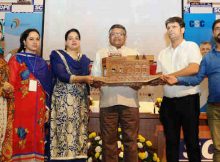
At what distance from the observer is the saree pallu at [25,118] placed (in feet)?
9.62

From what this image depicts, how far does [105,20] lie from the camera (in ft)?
14.9

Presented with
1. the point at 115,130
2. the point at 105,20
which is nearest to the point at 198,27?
the point at 105,20

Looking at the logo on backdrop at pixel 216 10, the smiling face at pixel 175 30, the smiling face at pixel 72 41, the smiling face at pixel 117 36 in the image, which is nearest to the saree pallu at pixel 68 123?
the smiling face at pixel 72 41

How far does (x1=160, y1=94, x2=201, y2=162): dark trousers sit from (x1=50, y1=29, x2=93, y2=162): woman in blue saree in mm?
735

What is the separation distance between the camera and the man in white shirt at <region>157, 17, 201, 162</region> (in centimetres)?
264

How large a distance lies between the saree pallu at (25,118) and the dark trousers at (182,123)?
113 cm

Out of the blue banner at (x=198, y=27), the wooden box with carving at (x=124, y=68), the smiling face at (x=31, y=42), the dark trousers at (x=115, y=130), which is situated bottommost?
the dark trousers at (x=115, y=130)

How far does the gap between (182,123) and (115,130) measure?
592 millimetres

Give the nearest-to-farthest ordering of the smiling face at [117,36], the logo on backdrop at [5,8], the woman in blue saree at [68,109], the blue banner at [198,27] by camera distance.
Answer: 1. the woman in blue saree at [68,109]
2. the smiling face at [117,36]
3. the blue banner at [198,27]
4. the logo on backdrop at [5,8]

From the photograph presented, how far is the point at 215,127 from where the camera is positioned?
2695mm

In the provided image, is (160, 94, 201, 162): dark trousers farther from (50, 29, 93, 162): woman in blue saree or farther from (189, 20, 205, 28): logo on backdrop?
(189, 20, 205, 28): logo on backdrop

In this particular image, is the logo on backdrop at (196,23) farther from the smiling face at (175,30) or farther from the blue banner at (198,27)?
the smiling face at (175,30)

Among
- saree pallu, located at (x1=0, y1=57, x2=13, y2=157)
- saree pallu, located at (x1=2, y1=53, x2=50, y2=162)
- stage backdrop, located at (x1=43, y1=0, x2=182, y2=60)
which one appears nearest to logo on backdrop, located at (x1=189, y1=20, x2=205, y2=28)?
stage backdrop, located at (x1=43, y1=0, x2=182, y2=60)

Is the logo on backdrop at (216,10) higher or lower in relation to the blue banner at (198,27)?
higher
